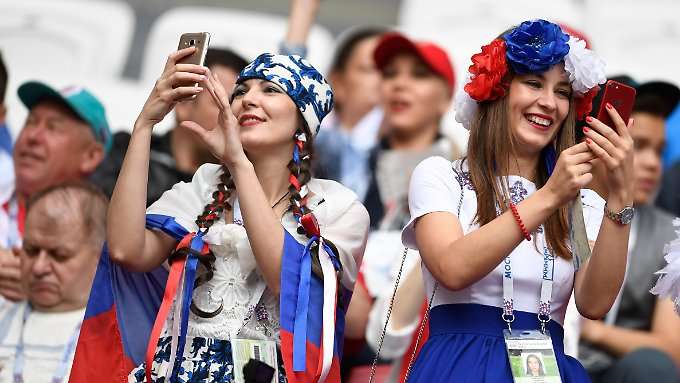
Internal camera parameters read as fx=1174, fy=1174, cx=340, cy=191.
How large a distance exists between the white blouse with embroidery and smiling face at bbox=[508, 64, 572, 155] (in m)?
0.56

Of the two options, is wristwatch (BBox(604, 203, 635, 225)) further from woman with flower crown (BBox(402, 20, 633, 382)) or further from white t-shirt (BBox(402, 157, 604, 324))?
white t-shirt (BBox(402, 157, 604, 324))

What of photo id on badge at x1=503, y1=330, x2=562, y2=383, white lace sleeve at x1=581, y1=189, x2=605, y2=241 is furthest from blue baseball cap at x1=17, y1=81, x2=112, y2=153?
photo id on badge at x1=503, y1=330, x2=562, y2=383

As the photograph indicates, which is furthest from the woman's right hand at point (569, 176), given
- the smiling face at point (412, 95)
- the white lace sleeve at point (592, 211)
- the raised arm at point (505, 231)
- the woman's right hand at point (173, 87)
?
the smiling face at point (412, 95)

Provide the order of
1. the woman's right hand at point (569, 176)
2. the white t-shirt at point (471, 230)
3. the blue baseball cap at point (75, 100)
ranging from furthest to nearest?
the blue baseball cap at point (75, 100)
the white t-shirt at point (471, 230)
the woman's right hand at point (569, 176)

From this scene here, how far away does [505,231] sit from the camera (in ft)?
9.58

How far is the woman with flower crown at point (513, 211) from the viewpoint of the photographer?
3014 mm

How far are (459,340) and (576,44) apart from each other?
0.87 meters

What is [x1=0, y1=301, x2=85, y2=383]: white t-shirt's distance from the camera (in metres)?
4.07

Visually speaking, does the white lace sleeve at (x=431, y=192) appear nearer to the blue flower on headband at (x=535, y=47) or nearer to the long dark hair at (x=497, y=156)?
the long dark hair at (x=497, y=156)

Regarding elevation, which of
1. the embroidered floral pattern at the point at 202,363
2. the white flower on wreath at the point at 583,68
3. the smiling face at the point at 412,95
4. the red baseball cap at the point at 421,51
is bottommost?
the embroidered floral pattern at the point at 202,363

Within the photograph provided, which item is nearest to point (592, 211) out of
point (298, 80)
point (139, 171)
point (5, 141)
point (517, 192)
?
point (517, 192)

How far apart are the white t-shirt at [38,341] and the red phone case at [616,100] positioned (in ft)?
6.75

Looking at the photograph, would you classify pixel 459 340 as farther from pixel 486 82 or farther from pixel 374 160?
pixel 374 160

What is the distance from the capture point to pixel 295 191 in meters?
3.44
